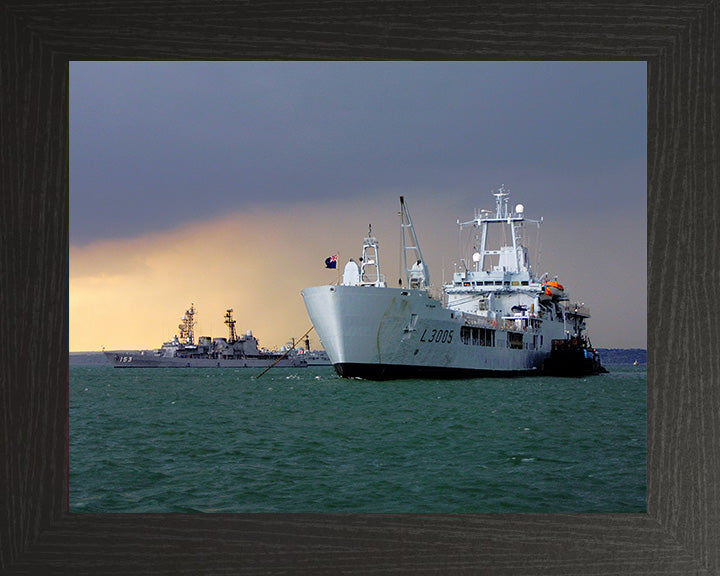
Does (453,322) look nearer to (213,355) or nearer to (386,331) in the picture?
(386,331)

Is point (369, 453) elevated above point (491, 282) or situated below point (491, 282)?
below

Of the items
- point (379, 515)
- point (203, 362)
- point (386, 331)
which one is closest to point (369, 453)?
point (379, 515)

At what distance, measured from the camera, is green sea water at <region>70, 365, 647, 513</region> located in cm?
569

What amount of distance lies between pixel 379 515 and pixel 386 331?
14352mm

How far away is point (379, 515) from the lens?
73.4 inches

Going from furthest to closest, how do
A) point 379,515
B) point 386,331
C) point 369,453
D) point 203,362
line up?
point 203,362 → point 386,331 → point 369,453 → point 379,515

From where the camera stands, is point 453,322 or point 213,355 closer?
point 453,322

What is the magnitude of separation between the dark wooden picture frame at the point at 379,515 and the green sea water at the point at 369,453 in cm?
310

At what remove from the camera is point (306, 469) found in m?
7.37

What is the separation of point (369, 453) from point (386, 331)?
8.10 metres

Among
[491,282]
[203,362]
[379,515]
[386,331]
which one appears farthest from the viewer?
[203,362]

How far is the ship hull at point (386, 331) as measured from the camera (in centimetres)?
1603

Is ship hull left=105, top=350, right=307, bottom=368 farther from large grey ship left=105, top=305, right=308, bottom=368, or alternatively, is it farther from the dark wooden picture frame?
the dark wooden picture frame

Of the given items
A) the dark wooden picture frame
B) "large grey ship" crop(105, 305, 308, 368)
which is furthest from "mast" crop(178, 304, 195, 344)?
the dark wooden picture frame
